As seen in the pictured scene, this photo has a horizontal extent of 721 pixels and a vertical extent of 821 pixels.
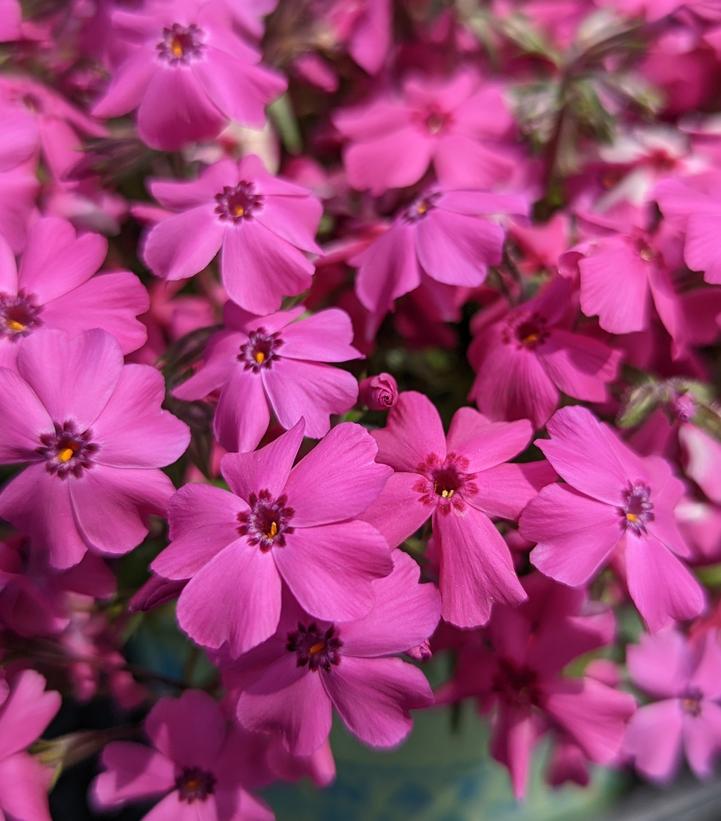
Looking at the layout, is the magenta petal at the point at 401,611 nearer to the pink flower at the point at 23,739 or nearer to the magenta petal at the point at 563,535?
the magenta petal at the point at 563,535

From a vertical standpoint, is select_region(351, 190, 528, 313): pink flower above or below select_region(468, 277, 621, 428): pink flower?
above

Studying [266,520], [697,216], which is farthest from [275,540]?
[697,216]

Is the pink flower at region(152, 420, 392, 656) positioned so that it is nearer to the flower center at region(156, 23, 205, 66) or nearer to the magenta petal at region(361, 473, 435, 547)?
the magenta petal at region(361, 473, 435, 547)

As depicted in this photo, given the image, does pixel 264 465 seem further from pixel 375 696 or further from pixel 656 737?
pixel 656 737

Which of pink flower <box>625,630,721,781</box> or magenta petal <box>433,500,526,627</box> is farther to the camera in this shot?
pink flower <box>625,630,721,781</box>

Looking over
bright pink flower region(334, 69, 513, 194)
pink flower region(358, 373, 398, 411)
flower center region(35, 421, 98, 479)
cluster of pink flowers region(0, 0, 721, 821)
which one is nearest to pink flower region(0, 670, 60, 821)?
cluster of pink flowers region(0, 0, 721, 821)

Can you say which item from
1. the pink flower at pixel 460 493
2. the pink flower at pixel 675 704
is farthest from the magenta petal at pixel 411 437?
the pink flower at pixel 675 704

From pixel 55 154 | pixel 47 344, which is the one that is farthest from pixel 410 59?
pixel 47 344

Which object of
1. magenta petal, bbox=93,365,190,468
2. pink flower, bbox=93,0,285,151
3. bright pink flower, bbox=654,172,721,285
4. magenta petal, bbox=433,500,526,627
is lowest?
magenta petal, bbox=433,500,526,627
